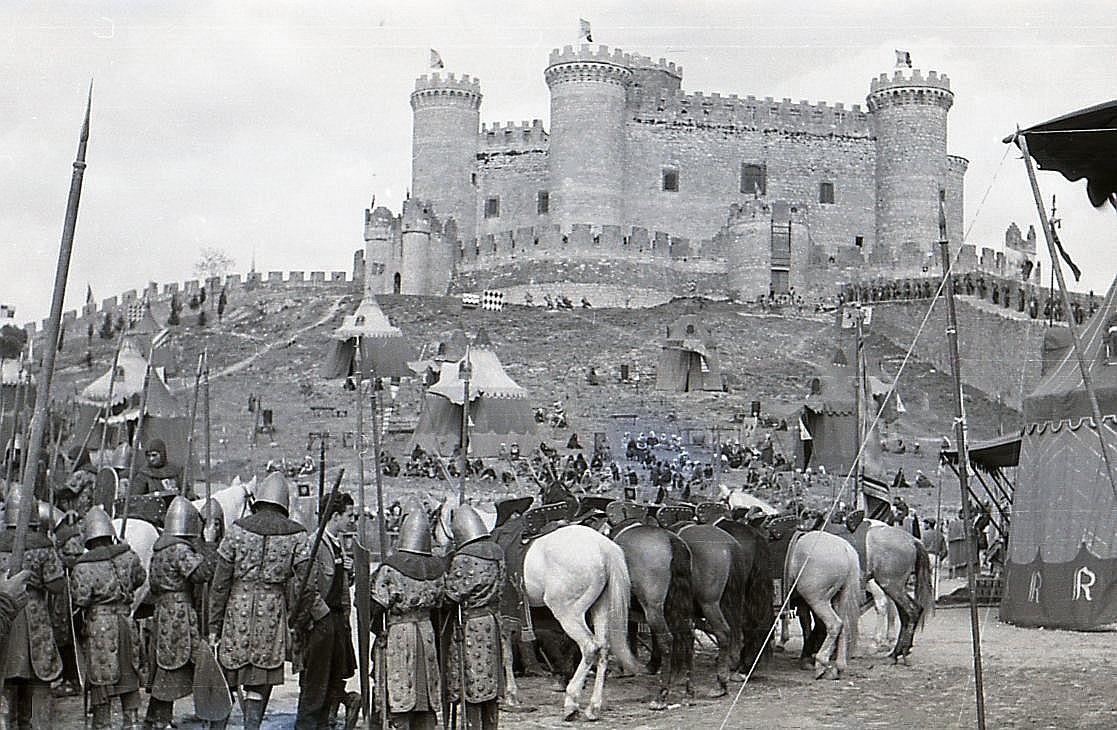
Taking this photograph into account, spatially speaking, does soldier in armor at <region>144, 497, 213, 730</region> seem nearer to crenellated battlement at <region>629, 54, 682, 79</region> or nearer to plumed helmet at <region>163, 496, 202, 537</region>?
plumed helmet at <region>163, 496, 202, 537</region>

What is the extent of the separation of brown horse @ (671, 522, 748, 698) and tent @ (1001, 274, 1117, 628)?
180 inches

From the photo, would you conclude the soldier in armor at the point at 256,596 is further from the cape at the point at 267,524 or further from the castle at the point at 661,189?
the castle at the point at 661,189

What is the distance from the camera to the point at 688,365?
122 feet

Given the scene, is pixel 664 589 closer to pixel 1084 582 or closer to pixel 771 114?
pixel 1084 582

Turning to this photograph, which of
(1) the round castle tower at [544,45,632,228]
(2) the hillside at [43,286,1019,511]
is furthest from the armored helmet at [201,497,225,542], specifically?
(1) the round castle tower at [544,45,632,228]

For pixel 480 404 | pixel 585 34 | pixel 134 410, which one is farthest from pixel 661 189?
pixel 134 410

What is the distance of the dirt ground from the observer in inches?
314

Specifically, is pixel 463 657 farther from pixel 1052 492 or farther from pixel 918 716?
pixel 1052 492

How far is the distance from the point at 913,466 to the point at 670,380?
8533 mm

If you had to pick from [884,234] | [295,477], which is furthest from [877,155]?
[295,477]

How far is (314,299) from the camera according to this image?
4900 cm

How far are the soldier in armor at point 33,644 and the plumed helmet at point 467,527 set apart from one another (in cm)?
201

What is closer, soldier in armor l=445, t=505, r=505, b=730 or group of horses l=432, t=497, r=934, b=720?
soldier in armor l=445, t=505, r=505, b=730

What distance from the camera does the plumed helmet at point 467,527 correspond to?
721cm
